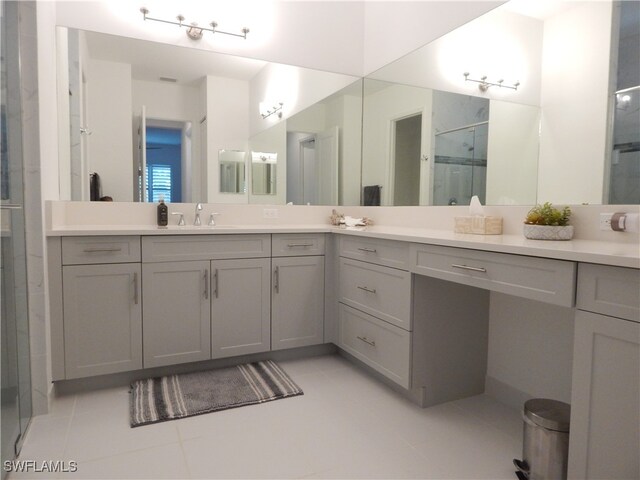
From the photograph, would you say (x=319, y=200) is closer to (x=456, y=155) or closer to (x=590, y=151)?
(x=456, y=155)

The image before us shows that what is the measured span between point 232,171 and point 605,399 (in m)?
2.48

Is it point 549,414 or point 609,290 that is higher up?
point 609,290

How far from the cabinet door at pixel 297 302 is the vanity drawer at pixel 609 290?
1.70 m

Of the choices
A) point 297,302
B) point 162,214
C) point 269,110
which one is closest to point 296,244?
point 297,302

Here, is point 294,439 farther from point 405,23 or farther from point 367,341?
point 405,23

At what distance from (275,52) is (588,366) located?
2.73 metres

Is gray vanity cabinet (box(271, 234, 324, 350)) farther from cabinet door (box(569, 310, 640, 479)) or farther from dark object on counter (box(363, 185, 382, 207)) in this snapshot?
cabinet door (box(569, 310, 640, 479))

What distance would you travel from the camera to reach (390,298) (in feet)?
7.13

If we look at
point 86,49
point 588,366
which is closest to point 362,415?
point 588,366

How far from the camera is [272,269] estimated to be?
2.60m

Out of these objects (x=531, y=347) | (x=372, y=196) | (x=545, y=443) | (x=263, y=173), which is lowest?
(x=545, y=443)

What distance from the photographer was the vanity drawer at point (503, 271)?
4.20 ft

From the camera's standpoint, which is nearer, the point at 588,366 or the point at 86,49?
the point at 588,366

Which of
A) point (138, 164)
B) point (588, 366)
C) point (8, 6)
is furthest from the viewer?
point (138, 164)
